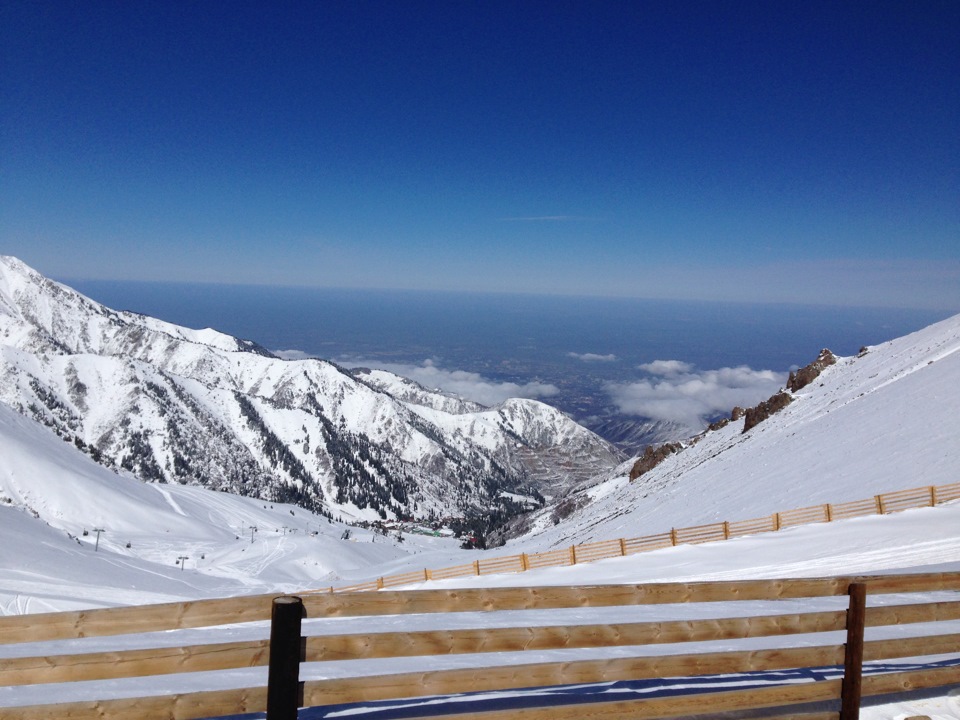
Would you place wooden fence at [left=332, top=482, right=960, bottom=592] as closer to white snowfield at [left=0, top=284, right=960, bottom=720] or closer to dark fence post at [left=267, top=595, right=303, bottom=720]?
white snowfield at [left=0, top=284, right=960, bottom=720]

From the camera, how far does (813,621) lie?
5.15 metres

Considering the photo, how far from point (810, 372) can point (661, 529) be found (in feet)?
150

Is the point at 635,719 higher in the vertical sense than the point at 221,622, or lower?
lower

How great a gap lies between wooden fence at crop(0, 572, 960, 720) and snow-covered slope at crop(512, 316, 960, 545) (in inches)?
999

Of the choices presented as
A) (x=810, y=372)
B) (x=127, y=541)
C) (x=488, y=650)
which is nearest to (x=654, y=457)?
(x=810, y=372)

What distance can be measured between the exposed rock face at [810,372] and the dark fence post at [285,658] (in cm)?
7330

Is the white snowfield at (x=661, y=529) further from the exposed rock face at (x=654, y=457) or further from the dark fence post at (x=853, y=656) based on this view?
the exposed rock face at (x=654, y=457)

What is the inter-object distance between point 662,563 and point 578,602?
16.8 m

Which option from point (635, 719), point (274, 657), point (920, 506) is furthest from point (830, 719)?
point (920, 506)

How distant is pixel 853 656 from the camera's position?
5.20m

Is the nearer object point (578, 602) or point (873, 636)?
point (578, 602)

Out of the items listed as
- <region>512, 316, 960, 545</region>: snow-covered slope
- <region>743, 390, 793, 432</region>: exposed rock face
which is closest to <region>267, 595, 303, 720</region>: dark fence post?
<region>512, 316, 960, 545</region>: snow-covered slope

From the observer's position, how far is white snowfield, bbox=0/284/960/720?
9.88 metres

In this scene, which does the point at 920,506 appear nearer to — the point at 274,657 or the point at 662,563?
the point at 662,563
